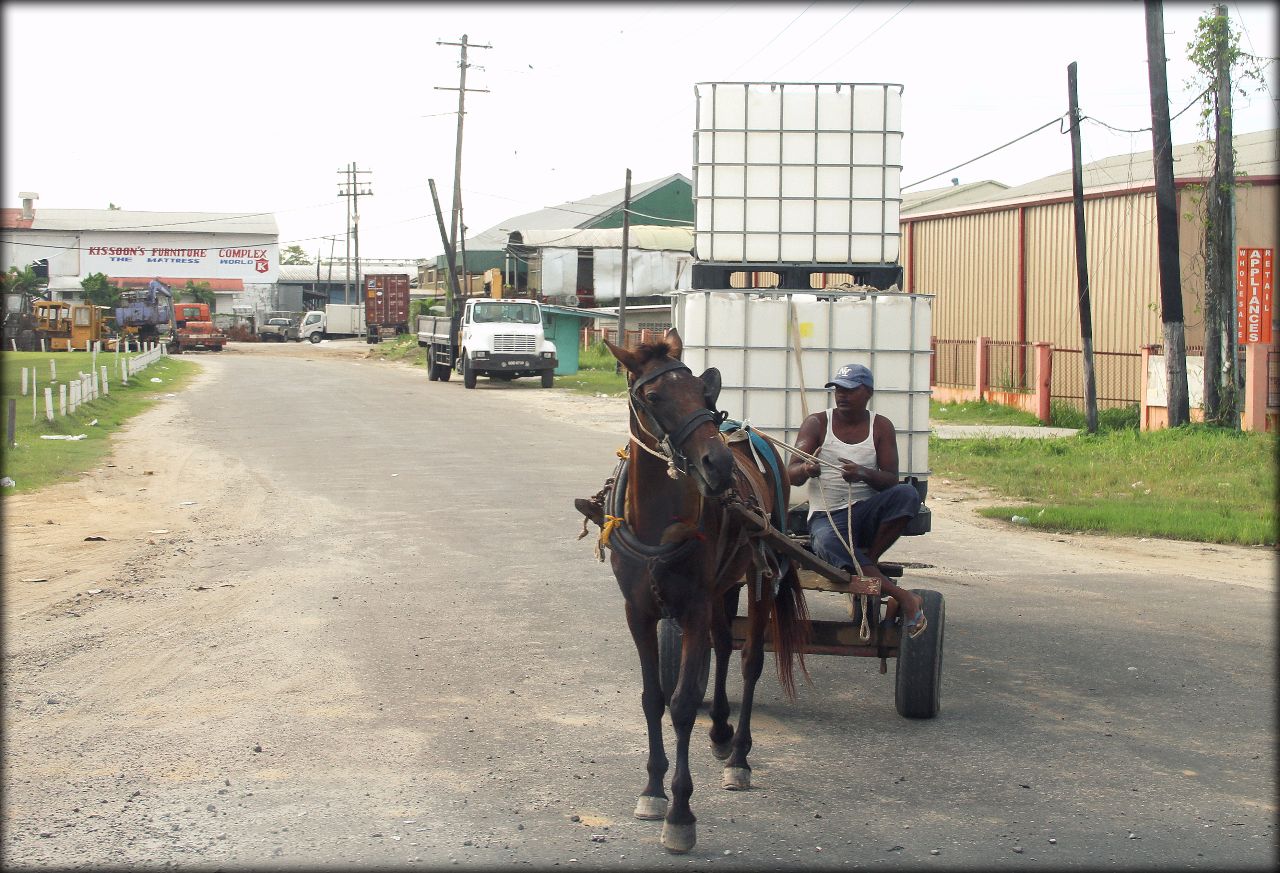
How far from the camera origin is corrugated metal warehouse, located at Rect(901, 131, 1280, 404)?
22.8 meters

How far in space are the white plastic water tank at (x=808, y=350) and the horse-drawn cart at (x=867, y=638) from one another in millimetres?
1281

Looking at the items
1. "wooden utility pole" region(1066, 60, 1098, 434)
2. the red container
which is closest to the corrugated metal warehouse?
"wooden utility pole" region(1066, 60, 1098, 434)

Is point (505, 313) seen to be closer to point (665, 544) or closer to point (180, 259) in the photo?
point (665, 544)

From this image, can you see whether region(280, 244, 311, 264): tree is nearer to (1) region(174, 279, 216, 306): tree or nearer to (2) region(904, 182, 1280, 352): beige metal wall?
→ (1) region(174, 279, 216, 306): tree

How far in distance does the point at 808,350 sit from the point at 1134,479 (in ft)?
32.9

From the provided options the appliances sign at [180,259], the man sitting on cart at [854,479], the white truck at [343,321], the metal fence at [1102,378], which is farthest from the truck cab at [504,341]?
the appliances sign at [180,259]

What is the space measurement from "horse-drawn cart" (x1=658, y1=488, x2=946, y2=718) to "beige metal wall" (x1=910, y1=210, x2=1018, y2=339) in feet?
78.5

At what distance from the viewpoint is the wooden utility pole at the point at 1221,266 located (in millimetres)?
19016

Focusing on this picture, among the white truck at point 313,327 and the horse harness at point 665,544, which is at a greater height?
the white truck at point 313,327

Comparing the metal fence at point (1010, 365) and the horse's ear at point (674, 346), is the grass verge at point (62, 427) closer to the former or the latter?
the horse's ear at point (674, 346)

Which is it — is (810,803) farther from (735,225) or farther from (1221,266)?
(1221,266)

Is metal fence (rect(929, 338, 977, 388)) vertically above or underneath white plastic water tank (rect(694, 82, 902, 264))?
underneath

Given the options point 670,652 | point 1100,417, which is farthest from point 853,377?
point 1100,417

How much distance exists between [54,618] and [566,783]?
197 inches
